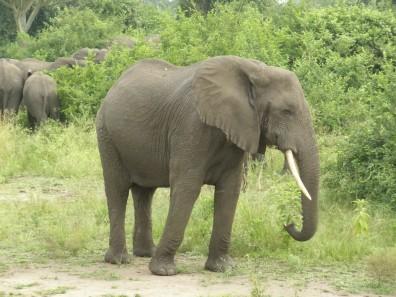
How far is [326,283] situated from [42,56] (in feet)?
68.1

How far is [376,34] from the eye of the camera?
1747cm

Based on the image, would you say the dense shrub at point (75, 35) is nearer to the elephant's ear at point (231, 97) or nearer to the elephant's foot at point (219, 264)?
the elephant's foot at point (219, 264)

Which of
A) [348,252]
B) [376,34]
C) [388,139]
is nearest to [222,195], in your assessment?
[348,252]

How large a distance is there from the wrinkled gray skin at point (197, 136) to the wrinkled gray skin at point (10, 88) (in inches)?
392

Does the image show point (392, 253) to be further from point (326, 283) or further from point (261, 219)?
point (261, 219)

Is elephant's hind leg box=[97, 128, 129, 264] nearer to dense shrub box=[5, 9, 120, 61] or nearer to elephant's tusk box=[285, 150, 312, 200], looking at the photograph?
elephant's tusk box=[285, 150, 312, 200]

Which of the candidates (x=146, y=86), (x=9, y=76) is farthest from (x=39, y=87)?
(x=146, y=86)

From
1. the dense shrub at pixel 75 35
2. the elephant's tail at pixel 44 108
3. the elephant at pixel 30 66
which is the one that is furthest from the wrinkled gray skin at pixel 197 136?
the dense shrub at pixel 75 35

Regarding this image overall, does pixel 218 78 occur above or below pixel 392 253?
above

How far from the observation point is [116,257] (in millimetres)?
8016

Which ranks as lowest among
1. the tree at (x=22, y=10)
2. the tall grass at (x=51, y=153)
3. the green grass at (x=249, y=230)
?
the green grass at (x=249, y=230)

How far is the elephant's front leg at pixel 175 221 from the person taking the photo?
735 centimetres

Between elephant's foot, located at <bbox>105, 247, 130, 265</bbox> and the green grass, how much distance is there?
151 millimetres

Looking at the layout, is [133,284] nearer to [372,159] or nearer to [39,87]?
[372,159]
